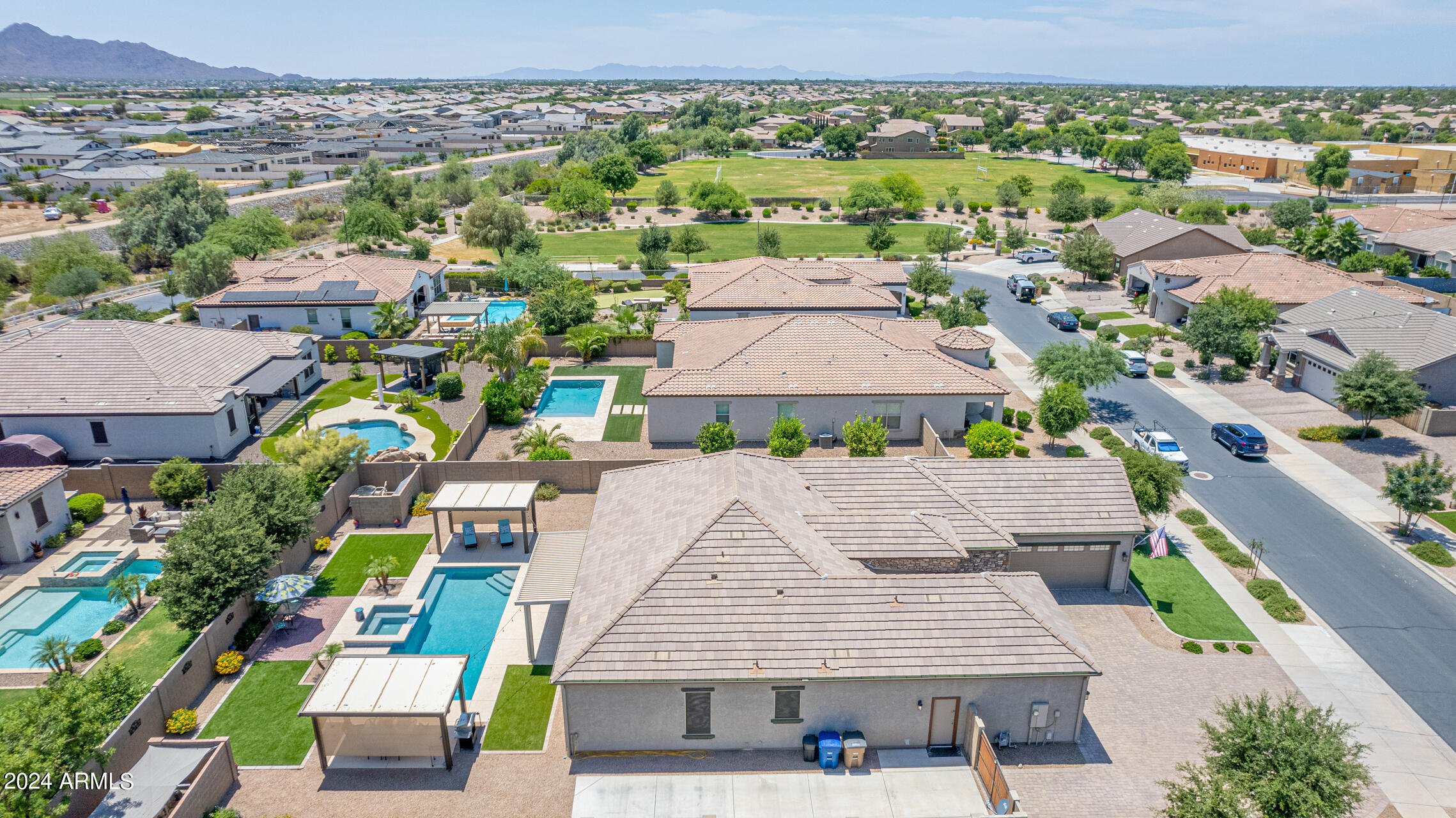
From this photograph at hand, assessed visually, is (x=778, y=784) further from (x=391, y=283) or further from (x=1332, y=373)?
(x=391, y=283)

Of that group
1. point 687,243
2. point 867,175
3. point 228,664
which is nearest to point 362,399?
point 228,664

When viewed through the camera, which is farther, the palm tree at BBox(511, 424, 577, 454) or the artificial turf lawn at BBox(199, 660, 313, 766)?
the palm tree at BBox(511, 424, 577, 454)

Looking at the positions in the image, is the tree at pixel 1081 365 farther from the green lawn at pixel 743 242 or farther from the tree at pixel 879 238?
the green lawn at pixel 743 242

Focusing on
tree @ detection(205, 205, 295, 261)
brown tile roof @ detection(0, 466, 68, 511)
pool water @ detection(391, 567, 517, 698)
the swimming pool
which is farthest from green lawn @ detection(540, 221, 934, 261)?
pool water @ detection(391, 567, 517, 698)

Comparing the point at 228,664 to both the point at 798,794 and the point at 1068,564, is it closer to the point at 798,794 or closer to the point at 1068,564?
the point at 798,794

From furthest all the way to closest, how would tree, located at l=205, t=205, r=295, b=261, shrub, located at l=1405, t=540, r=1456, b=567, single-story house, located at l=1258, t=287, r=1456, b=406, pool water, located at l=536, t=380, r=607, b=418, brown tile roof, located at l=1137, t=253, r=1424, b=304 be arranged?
tree, located at l=205, t=205, r=295, b=261
brown tile roof, located at l=1137, t=253, r=1424, b=304
pool water, located at l=536, t=380, r=607, b=418
single-story house, located at l=1258, t=287, r=1456, b=406
shrub, located at l=1405, t=540, r=1456, b=567

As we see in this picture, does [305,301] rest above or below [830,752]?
above

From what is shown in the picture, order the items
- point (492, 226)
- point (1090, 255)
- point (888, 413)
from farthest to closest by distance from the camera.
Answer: point (492, 226)
point (1090, 255)
point (888, 413)

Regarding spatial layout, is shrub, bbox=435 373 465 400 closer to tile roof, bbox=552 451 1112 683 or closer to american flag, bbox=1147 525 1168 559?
tile roof, bbox=552 451 1112 683
